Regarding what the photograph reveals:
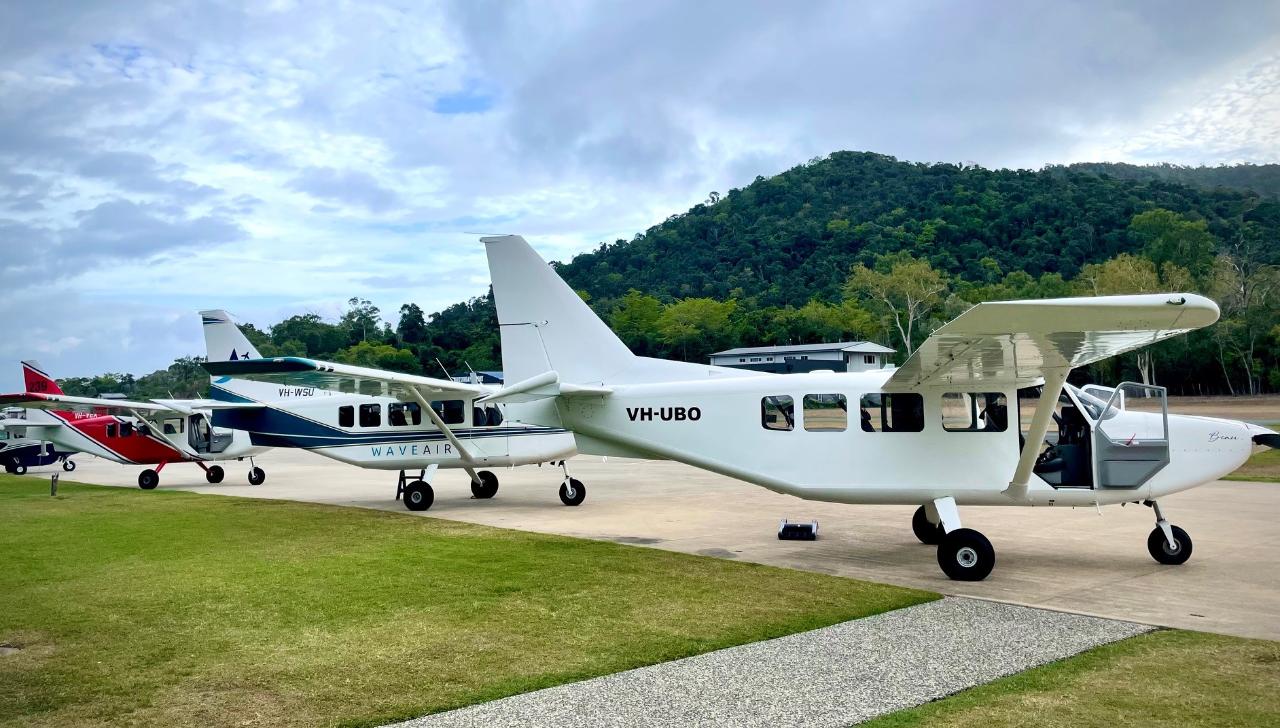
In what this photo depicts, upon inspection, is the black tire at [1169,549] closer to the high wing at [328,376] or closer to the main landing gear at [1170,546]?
the main landing gear at [1170,546]

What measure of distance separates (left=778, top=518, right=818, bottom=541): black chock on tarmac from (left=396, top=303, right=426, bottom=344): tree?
2576 inches

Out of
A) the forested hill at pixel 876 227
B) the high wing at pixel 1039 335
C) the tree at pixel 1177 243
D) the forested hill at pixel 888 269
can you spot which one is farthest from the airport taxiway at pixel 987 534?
the forested hill at pixel 876 227

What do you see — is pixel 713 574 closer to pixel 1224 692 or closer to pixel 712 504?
pixel 1224 692

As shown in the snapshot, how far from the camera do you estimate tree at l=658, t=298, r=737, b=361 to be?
79.0 m

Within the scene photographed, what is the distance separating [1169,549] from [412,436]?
40.1ft

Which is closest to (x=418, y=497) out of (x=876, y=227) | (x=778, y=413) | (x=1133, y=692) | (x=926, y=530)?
(x=778, y=413)

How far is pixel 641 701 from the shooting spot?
5051 millimetres

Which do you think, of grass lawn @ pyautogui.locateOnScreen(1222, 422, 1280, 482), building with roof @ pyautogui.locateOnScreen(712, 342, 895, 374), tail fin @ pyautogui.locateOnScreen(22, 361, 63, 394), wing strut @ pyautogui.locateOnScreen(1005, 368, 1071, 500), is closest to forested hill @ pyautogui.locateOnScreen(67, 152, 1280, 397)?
building with roof @ pyautogui.locateOnScreen(712, 342, 895, 374)

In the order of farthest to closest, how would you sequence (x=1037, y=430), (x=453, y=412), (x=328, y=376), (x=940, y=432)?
(x=453, y=412) < (x=328, y=376) < (x=940, y=432) < (x=1037, y=430)

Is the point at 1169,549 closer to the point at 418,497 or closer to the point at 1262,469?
the point at 418,497

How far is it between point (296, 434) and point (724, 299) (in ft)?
264

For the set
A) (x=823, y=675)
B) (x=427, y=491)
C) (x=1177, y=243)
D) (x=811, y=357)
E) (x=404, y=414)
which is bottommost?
(x=823, y=675)

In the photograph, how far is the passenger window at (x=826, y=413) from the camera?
9953 millimetres

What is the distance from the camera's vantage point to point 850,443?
9.91m
